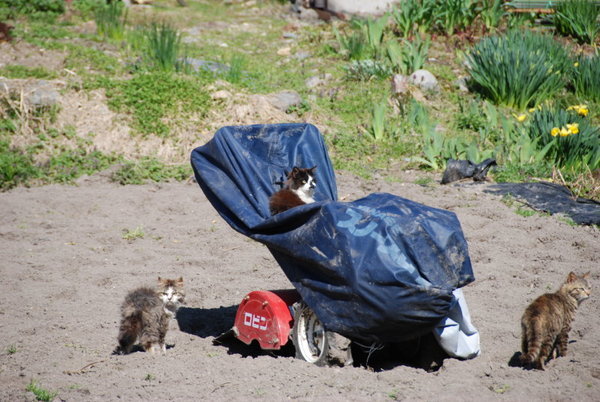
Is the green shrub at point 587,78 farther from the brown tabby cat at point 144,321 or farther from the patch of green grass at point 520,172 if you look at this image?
the brown tabby cat at point 144,321

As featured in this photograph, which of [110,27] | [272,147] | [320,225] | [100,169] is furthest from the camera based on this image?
[110,27]

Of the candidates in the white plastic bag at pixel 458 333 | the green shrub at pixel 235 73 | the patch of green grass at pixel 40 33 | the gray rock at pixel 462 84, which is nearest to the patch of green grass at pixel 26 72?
the patch of green grass at pixel 40 33

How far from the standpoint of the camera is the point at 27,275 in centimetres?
639

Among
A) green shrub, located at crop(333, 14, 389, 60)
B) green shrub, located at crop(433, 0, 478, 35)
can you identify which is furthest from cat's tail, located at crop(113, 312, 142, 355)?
green shrub, located at crop(433, 0, 478, 35)

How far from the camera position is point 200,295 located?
241 inches

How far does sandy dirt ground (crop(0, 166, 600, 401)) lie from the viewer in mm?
4355

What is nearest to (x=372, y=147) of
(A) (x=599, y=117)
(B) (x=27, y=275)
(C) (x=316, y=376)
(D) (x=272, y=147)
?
(A) (x=599, y=117)

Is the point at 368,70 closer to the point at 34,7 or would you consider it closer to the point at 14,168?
the point at 14,168

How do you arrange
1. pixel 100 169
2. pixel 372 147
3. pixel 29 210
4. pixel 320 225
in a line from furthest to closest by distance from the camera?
pixel 372 147
pixel 100 169
pixel 29 210
pixel 320 225

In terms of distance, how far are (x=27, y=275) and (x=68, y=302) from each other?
0.76 m

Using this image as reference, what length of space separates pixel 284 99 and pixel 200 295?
519 centimetres

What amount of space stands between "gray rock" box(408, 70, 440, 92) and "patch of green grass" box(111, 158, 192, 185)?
14.0ft

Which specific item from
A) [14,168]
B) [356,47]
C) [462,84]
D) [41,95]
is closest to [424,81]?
[462,84]

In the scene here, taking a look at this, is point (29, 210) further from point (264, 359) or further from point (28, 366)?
point (264, 359)
